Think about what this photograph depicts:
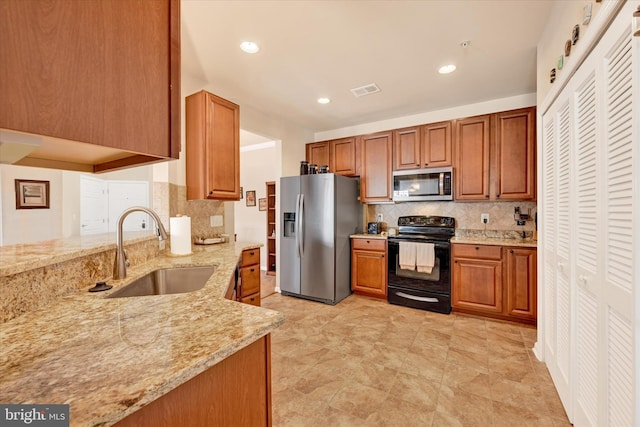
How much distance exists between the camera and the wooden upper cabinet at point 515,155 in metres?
2.96

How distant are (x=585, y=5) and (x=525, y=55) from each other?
131 cm

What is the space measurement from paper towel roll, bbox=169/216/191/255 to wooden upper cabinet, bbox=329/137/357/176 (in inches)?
99.1

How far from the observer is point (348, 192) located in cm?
386

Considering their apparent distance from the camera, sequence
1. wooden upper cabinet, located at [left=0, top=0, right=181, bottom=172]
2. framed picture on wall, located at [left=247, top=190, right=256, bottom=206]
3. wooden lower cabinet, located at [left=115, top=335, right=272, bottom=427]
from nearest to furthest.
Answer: wooden upper cabinet, located at [left=0, top=0, right=181, bottom=172] → wooden lower cabinet, located at [left=115, top=335, right=272, bottom=427] → framed picture on wall, located at [left=247, top=190, right=256, bottom=206]

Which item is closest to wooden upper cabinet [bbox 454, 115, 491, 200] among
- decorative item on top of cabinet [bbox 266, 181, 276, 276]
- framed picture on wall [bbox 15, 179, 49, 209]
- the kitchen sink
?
the kitchen sink

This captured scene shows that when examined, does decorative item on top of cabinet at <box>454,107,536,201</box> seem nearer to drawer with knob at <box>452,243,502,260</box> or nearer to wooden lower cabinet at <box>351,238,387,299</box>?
drawer with knob at <box>452,243,502,260</box>

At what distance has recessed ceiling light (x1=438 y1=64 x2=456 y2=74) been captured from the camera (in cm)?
262

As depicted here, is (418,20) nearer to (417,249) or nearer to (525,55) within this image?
(525,55)

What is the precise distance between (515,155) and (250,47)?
9.69 ft

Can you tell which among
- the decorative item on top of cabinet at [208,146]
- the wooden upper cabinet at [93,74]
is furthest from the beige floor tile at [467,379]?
the decorative item on top of cabinet at [208,146]

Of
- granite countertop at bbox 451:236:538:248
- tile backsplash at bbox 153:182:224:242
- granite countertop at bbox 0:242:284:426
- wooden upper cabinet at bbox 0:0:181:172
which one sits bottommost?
granite countertop at bbox 0:242:284:426

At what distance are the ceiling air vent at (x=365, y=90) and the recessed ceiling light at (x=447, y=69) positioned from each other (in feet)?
2.18

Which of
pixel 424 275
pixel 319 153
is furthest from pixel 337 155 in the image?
pixel 424 275

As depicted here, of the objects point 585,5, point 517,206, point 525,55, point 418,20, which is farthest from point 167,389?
point 517,206
